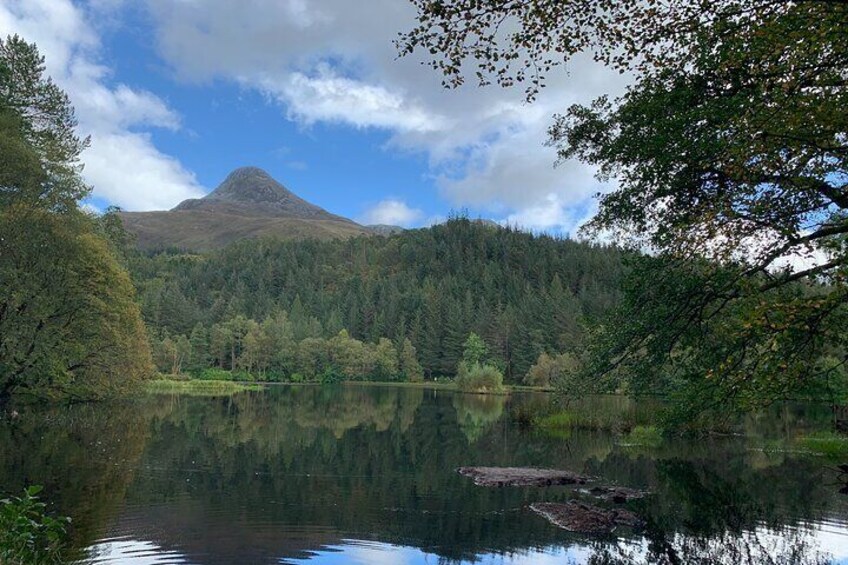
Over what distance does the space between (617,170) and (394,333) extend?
562 feet

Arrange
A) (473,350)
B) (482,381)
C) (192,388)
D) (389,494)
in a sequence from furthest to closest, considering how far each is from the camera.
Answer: (473,350), (482,381), (192,388), (389,494)

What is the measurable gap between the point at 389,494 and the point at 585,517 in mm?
7613

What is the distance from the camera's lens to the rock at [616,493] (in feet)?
76.9

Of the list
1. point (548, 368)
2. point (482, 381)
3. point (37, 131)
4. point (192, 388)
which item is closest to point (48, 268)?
point (37, 131)

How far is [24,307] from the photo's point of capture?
39.9 metres

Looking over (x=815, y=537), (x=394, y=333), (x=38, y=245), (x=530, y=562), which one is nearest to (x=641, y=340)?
(x=530, y=562)

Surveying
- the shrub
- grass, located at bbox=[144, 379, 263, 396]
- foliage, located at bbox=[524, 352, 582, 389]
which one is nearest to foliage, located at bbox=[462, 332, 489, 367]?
foliage, located at bbox=[524, 352, 582, 389]

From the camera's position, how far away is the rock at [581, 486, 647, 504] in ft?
76.9

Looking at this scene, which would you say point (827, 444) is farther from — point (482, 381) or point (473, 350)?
point (473, 350)

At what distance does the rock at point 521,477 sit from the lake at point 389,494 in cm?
96

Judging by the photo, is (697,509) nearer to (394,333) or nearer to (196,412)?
(196,412)

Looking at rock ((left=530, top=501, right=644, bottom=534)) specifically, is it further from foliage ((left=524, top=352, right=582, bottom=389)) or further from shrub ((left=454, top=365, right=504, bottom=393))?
foliage ((left=524, top=352, right=582, bottom=389))

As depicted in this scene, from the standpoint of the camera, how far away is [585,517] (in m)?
19.9

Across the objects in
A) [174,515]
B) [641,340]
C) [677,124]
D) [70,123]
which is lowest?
[174,515]
